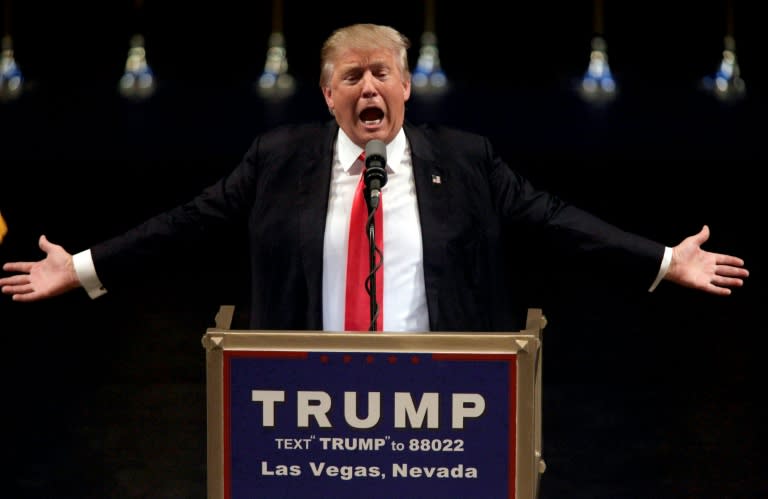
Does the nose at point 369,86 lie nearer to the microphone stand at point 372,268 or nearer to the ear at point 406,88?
the ear at point 406,88

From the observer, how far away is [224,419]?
10.8ft

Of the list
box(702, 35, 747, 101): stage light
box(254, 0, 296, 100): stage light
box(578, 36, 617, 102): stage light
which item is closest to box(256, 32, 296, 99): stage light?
box(254, 0, 296, 100): stage light

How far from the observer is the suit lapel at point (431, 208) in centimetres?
362

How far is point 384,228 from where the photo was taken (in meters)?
3.65

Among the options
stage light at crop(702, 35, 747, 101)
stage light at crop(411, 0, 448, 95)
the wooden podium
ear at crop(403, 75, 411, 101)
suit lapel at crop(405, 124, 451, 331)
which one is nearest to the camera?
the wooden podium

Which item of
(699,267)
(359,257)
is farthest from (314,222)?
(699,267)

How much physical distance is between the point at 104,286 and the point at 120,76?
615 cm

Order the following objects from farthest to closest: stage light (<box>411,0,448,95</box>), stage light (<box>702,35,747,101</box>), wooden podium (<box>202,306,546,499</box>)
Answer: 1. stage light (<box>411,0,448,95</box>)
2. stage light (<box>702,35,747,101</box>)
3. wooden podium (<box>202,306,546,499</box>)

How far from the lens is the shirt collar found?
3.74 m

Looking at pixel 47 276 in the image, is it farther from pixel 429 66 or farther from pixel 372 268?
pixel 429 66

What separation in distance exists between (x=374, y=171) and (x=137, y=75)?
6.60 metres

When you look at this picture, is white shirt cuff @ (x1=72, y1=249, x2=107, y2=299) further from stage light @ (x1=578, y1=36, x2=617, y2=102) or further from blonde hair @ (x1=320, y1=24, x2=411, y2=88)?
stage light @ (x1=578, y1=36, x2=617, y2=102)

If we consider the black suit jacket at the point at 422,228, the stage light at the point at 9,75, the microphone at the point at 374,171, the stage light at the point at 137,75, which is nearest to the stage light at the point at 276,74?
the stage light at the point at 137,75

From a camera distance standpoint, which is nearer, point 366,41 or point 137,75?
point 366,41
